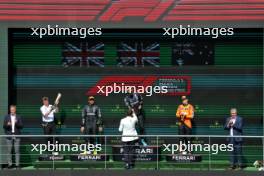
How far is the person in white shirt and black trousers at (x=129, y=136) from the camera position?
2034 cm

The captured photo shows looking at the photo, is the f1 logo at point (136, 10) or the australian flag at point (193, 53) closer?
the f1 logo at point (136, 10)

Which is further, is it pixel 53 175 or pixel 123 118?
pixel 123 118

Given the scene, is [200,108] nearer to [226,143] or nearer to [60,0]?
[226,143]

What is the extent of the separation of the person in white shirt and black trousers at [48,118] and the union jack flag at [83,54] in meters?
1.34

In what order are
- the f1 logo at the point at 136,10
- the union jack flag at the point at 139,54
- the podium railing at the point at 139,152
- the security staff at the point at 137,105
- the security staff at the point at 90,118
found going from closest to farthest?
the podium railing at the point at 139,152, the f1 logo at the point at 136,10, the security staff at the point at 90,118, the security staff at the point at 137,105, the union jack flag at the point at 139,54

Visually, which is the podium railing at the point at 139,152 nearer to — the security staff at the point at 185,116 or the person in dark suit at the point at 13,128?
the person in dark suit at the point at 13,128

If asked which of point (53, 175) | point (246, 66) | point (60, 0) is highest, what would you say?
point (60, 0)

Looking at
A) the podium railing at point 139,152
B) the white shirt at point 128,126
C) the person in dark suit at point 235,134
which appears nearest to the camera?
the white shirt at point 128,126

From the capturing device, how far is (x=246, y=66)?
2188 cm

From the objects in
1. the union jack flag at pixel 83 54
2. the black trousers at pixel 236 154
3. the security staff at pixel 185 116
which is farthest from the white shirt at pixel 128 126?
the black trousers at pixel 236 154

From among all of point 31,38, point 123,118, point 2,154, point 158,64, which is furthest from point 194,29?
point 2,154

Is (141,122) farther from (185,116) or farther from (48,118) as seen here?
(48,118)

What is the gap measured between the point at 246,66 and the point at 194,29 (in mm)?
1947

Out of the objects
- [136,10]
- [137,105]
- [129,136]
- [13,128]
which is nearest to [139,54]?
[136,10]
